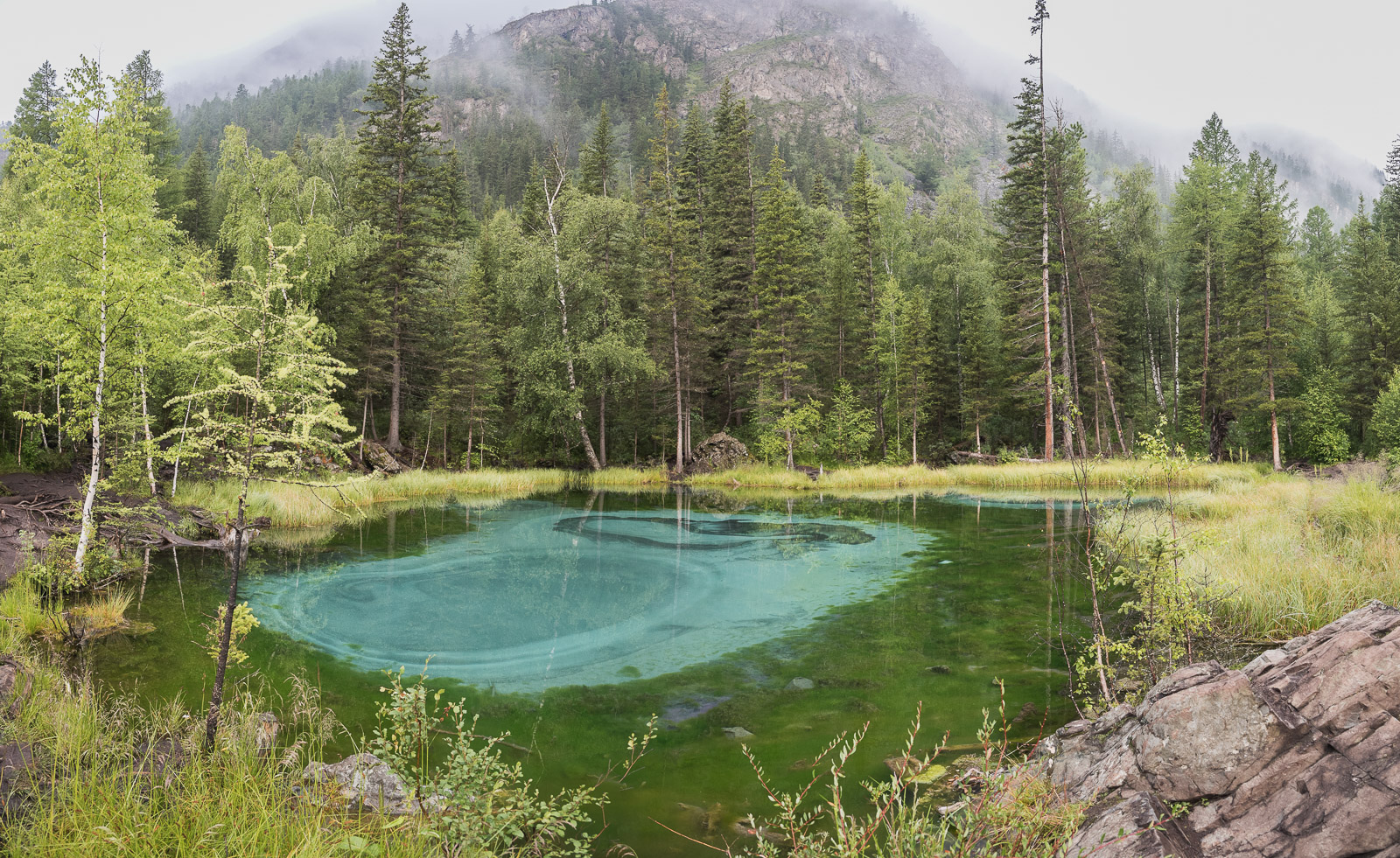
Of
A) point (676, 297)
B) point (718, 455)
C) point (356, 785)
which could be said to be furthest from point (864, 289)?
point (356, 785)

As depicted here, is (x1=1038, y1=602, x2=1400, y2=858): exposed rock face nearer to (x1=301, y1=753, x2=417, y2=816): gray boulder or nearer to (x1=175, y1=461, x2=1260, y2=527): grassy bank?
(x1=301, y1=753, x2=417, y2=816): gray boulder

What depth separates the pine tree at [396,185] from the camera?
99.2 ft

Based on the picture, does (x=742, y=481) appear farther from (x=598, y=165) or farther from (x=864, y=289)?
(x=598, y=165)

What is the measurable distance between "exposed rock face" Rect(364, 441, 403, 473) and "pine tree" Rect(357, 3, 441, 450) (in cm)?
143

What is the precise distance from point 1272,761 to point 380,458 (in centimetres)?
2945

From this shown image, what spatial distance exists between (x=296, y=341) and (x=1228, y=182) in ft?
163

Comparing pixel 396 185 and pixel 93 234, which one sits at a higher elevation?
pixel 396 185

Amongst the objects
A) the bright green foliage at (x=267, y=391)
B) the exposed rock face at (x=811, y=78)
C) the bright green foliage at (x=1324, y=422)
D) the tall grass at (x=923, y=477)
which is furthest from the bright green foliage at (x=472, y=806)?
the exposed rock face at (x=811, y=78)

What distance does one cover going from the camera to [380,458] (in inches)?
1100

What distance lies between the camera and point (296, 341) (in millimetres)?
4672

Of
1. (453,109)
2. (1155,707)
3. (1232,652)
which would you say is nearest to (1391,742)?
(1155,707)

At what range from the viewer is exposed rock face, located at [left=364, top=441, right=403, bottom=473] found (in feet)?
90.2

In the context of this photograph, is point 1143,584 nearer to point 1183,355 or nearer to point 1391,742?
point 1391,742

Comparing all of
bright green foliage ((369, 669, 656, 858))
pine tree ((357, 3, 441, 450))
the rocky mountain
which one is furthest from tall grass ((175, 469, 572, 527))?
the rocky mountain
